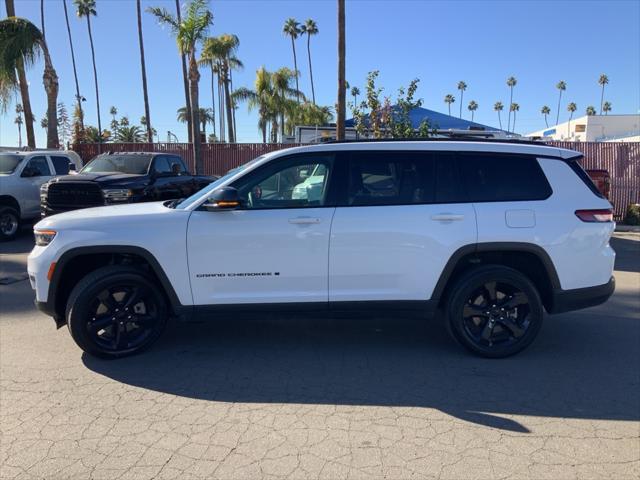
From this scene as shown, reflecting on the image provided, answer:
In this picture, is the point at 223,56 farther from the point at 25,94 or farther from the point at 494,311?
the point at 494,311

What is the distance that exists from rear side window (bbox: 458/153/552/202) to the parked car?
10.4 metres

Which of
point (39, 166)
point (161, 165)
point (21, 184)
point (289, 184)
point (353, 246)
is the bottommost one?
point (353, 246)

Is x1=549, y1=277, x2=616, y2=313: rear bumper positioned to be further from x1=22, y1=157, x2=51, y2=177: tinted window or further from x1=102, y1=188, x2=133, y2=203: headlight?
x1=22, y1=157, x2=51, y2=177: tinted window

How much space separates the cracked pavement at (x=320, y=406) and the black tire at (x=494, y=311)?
0.59ft

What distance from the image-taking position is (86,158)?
19125 millimetres

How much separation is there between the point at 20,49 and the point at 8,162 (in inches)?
228

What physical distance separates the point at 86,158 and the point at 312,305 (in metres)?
17.3

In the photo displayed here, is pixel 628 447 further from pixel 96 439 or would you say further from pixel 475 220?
pixel 96 439

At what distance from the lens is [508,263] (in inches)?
185

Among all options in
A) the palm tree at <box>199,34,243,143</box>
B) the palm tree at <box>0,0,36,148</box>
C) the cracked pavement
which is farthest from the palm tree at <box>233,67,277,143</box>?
the cracked pavement

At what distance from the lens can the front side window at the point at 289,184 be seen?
4457 mm

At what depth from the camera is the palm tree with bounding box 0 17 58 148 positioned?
610 inches

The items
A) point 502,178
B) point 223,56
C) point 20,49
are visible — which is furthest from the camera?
point 223,56

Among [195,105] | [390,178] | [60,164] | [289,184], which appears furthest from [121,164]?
[390,178]
